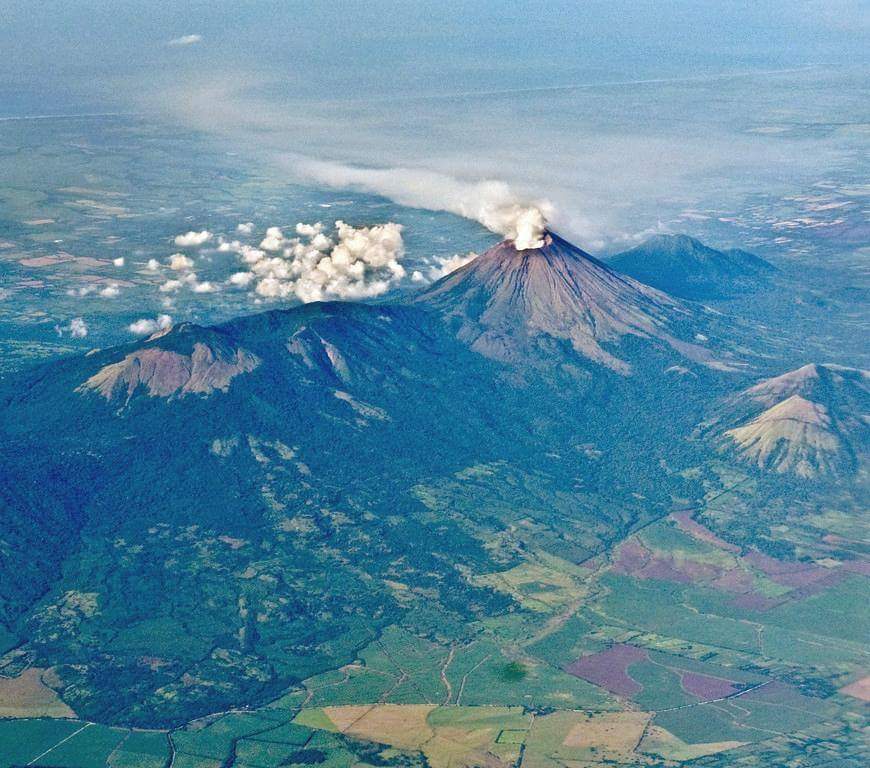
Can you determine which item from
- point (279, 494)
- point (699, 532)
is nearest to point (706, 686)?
point (699, 532)

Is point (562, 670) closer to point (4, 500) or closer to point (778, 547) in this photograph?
point (778, 547)

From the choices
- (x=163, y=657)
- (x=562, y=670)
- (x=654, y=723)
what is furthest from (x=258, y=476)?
(x=654, y=723)

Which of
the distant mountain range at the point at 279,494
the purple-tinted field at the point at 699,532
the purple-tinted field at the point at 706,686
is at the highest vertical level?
the distant mountain range at the point at 279,494

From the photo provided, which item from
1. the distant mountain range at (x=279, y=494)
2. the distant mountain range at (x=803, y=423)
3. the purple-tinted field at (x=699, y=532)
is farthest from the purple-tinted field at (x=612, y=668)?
the distant mountain range at (x=803, y=423)

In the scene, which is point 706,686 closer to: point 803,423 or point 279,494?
point 279,494

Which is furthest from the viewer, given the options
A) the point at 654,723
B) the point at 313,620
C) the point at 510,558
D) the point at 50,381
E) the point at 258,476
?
the point at 50,381

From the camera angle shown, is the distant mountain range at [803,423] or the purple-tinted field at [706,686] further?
the distant mountain range at [803,423]

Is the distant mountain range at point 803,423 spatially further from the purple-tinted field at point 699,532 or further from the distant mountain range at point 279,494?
the purple-tinted field at point 699,532
